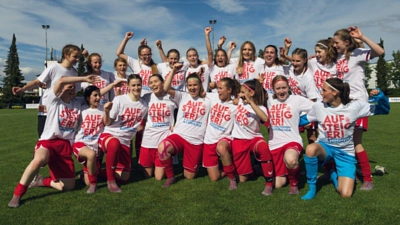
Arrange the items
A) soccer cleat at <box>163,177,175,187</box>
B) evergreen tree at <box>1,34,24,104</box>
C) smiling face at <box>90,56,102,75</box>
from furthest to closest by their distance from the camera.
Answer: evergreen tree at <box>1,34,24,104</box>, smiling face at <box>90,56,102,75</box>, soccer cleat at <box>163,177,175,187</box>

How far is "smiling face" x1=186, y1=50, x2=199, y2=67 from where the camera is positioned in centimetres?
617

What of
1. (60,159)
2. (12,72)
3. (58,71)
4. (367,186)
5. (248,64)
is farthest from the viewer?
(12,72)

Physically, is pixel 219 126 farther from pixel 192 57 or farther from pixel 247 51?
pixel 192 57

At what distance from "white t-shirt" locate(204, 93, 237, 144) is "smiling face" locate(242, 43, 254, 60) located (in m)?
1.25

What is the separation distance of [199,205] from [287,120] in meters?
1.81

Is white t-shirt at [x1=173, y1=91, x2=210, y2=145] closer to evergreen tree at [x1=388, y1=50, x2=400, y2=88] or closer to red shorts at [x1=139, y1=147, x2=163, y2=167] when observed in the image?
red shorts at [x1=139, y1=147, x2=163, y2=167]

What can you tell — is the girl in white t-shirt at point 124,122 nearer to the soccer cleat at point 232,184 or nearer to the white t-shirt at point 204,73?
the white t-shirt at point 204,73

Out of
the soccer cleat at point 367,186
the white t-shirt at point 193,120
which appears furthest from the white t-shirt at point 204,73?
the soccer cleat at point 367,186

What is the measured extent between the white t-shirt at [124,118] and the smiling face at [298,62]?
8.74ft

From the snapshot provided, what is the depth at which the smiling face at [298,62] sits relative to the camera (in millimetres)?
5066

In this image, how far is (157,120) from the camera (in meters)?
5.24

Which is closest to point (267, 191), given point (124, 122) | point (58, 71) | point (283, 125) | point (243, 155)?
point (243, 155)

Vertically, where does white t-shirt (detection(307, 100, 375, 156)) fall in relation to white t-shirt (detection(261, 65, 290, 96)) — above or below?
below

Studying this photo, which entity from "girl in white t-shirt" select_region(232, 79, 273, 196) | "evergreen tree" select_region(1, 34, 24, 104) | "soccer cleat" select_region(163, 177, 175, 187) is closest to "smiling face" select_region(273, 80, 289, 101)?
"girl in white t-shirt" select_region(232, 79, 273, 196)
